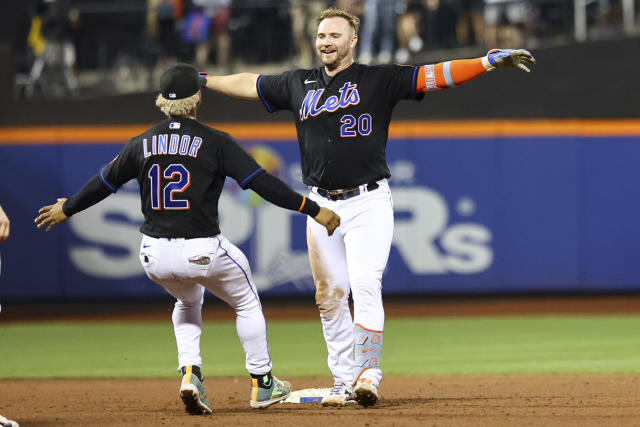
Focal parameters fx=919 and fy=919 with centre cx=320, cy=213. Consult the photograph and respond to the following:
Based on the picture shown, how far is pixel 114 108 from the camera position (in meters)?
12.3

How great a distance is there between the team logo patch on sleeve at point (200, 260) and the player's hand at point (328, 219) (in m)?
0.61

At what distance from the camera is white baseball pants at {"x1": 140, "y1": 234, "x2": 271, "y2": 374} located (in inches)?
189

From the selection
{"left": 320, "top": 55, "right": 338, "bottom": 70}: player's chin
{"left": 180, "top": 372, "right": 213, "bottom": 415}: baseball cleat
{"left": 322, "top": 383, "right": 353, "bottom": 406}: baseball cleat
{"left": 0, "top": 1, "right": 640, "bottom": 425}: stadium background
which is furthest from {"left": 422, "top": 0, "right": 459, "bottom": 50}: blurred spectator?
{"left": 180, "top": 372, "right": 213, "bottom": 415}: baseball cleat

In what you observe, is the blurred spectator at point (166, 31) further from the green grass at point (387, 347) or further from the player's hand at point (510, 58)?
the player's hand at point (510, 58)

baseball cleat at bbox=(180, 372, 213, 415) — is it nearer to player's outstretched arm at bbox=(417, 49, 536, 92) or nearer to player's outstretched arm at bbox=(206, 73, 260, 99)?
player's outstretched arm at bbox=(206, 73, 260, 99)

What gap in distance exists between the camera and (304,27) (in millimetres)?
12750

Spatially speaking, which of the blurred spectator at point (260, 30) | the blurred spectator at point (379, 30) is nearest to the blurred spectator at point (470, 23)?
the blurred spectator at point (379, 30)

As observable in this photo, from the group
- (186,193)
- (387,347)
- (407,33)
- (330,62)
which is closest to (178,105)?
(186,193)

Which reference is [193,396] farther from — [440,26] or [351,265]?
[440,26]

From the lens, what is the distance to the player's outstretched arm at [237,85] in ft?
17.9

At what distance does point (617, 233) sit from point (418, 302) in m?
2.76

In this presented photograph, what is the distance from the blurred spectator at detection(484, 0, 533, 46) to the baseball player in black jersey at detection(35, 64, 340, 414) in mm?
8250

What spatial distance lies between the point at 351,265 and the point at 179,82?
136cm

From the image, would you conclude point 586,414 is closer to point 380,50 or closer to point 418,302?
point 418,302
